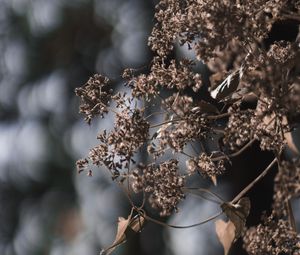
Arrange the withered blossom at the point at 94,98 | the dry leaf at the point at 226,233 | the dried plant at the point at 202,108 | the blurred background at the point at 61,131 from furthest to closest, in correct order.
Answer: the blurred background at the point at 61,131, the dry leaf at the point at 226,233, the withered blossom at the point at 94,98, the dried plant at the point at 202,108

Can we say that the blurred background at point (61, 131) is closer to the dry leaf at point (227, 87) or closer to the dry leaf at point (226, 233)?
the dry leaf at point (226, 233)

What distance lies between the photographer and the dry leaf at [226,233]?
80cm

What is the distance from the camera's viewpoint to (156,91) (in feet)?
2.23

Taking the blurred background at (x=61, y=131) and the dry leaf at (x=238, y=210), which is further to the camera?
the blurred background at (x=61, y=131)

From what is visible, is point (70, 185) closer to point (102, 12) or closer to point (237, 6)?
point (102, 12)

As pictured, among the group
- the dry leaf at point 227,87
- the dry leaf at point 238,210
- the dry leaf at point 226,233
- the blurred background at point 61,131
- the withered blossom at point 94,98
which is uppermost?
the withered blossom at point 94,98

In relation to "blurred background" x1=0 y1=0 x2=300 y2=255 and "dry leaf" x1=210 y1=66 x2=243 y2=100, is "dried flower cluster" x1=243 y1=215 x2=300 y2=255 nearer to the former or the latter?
"dry leaf" x1=210 y1=66 x2=243 y2=100

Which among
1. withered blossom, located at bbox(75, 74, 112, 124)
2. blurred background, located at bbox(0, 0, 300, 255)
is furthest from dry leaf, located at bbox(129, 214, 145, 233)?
blurred background, located at bbox(0, 0, 300, 255)

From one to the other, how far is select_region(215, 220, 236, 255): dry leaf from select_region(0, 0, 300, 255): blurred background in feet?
3.55

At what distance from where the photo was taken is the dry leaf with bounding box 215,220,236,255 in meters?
0.80

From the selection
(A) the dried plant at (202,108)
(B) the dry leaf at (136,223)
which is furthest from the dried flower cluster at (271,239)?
(B) the dry leaf at (136,223)

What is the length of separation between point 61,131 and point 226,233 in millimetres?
1583

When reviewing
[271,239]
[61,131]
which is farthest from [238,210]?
[61,131]

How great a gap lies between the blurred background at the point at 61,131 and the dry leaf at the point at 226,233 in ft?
3.55
